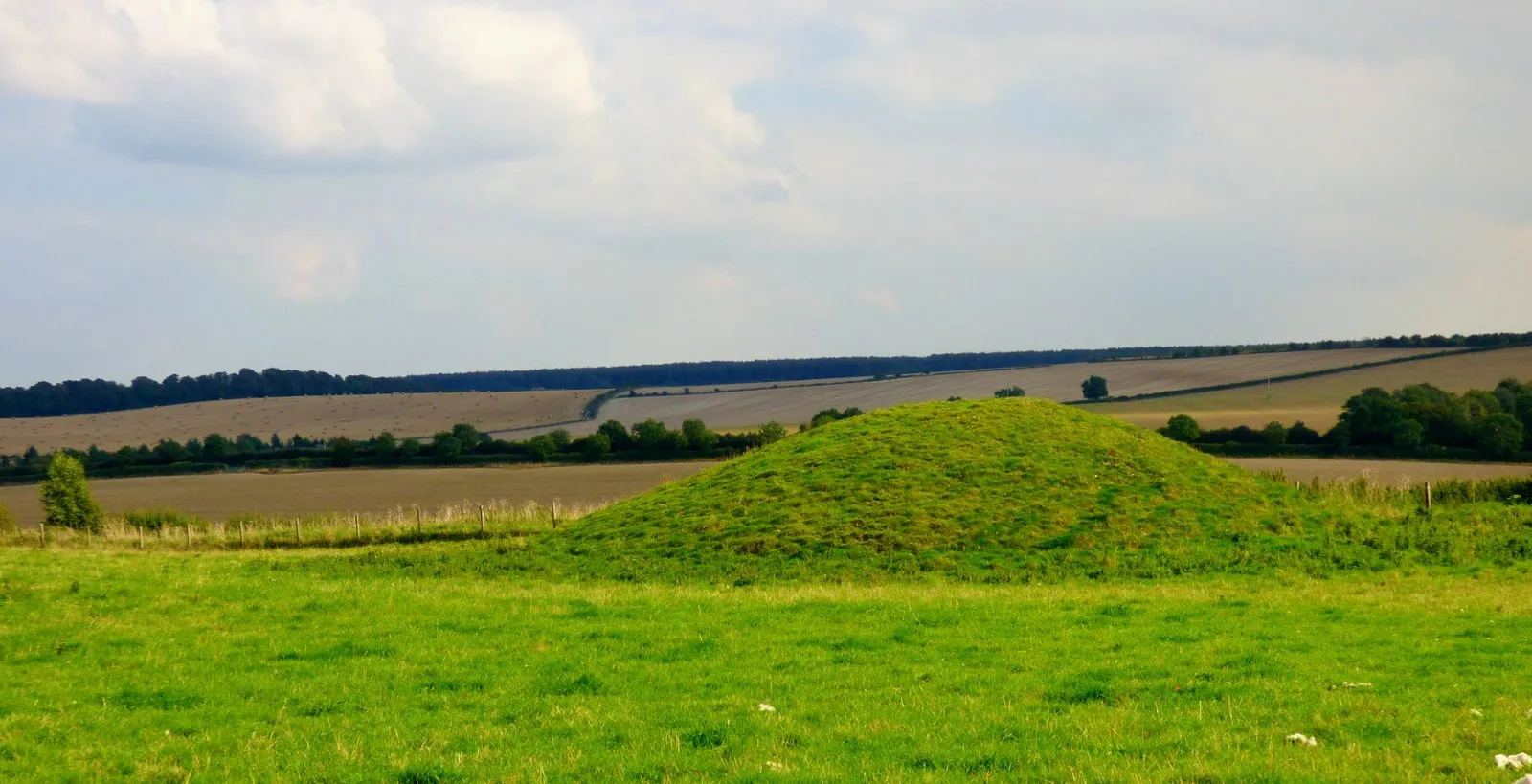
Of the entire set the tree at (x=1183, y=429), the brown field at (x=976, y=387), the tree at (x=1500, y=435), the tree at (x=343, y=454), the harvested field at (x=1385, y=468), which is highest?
the brown field at (x=976, y=387)

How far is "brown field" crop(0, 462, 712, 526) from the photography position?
84.4 meters

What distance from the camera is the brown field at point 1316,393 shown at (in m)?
111

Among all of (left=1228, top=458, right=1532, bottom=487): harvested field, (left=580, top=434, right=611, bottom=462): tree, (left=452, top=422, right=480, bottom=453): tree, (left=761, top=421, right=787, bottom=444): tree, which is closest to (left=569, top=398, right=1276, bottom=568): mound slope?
(left=1228, top=458, right=1532, bottom=487): harvested field

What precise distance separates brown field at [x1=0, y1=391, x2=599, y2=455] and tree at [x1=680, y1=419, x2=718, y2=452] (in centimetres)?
5305

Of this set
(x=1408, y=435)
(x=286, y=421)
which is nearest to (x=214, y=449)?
(x=286, y=421)

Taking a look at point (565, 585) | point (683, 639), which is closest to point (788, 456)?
point (565, 585)

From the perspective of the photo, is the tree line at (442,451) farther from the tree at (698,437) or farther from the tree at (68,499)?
the tree at (68,499)

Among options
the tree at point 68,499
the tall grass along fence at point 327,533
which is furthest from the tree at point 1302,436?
the tree at point 68,499

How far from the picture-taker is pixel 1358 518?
135 ft

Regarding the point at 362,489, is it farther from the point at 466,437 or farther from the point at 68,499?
the point at 466,437

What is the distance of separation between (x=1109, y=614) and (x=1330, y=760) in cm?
1196

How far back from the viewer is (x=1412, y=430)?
9181 cm

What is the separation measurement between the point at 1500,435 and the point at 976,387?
77.6m

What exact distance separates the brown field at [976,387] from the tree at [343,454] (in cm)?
2780
